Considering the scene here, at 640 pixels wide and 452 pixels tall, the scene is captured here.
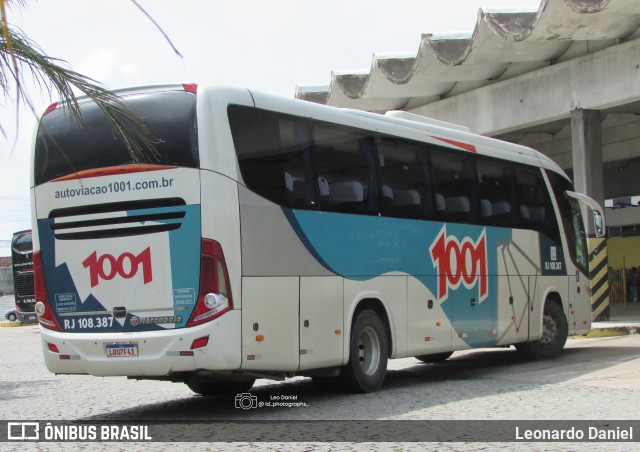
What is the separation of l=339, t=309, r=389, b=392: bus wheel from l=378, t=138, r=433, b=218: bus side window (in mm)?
1451

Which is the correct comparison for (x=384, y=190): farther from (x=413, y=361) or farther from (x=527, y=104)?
(x=527, y=104)

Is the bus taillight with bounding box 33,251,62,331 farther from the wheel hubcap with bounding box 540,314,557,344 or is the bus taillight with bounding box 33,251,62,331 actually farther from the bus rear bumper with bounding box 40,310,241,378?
the wheel hubcap with bounding box 540,314,557,344

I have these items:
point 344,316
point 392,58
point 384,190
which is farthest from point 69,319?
point 392,58

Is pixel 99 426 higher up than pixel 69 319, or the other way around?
pixel 69 319

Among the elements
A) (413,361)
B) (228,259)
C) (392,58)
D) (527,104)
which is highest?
(392,58)

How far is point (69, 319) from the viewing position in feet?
31.5

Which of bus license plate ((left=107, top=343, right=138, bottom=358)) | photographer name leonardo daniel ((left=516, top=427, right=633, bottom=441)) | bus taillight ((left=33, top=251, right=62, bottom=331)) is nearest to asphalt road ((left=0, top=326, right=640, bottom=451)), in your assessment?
photographer name leonardo daniel ((left=516, top=427, right=633, bottom=441))

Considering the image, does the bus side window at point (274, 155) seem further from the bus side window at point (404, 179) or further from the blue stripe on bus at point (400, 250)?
the bus side window at point (404, 179)

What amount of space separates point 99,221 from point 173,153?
114 cm

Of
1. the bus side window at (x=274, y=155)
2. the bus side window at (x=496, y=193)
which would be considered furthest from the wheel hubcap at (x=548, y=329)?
the bus side window at (x=274, y=155)

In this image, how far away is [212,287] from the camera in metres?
8.93

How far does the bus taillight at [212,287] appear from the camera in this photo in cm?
891

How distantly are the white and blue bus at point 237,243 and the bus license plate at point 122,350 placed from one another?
14mm

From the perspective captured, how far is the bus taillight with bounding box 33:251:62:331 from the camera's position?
9.76 m
